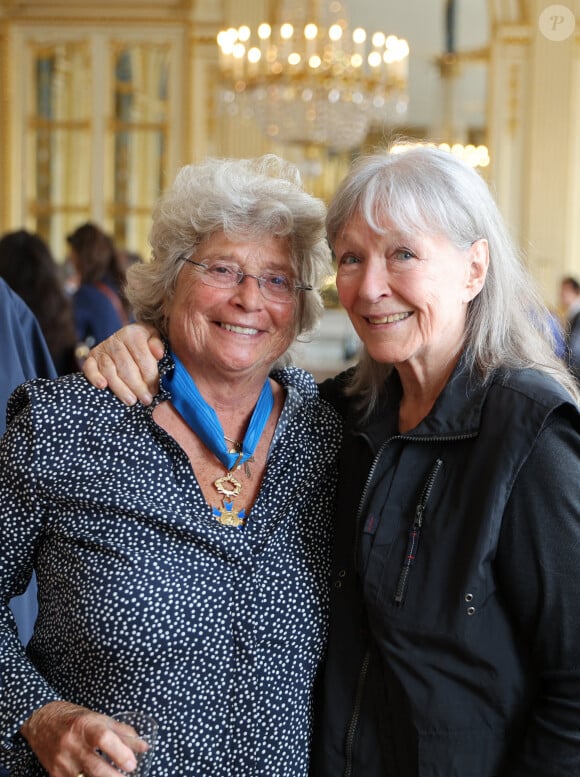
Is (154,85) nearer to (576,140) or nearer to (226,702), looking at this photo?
(576,140)

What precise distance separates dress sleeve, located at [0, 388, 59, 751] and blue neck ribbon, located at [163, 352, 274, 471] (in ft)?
0.89

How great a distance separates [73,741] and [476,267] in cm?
99

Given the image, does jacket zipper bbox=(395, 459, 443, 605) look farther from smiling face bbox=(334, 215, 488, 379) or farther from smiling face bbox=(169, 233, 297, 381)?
smiling face bbox=(169, 233, 297, 381)

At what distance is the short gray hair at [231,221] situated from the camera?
5.98ft

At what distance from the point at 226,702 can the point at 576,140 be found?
9390mm

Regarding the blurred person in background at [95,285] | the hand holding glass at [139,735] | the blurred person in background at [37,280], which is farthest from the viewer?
the blurred person in background at [95,285]

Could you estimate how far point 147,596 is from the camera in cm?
161

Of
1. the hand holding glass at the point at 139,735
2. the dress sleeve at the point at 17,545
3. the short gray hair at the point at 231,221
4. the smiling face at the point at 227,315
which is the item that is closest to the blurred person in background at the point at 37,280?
the short gray hair at the point at 231,221

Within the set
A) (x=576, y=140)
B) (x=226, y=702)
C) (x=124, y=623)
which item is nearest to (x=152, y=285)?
(x=124, y=623)

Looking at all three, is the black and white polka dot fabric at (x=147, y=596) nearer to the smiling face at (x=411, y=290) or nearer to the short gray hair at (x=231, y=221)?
the short gray hair at (x=231, y=221)

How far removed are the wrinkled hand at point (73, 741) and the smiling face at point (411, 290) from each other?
29.0 inches

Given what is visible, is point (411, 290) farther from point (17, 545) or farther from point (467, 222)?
point (17, 545)

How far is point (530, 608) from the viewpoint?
1452mm

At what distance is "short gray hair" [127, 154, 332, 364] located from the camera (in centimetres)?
182
